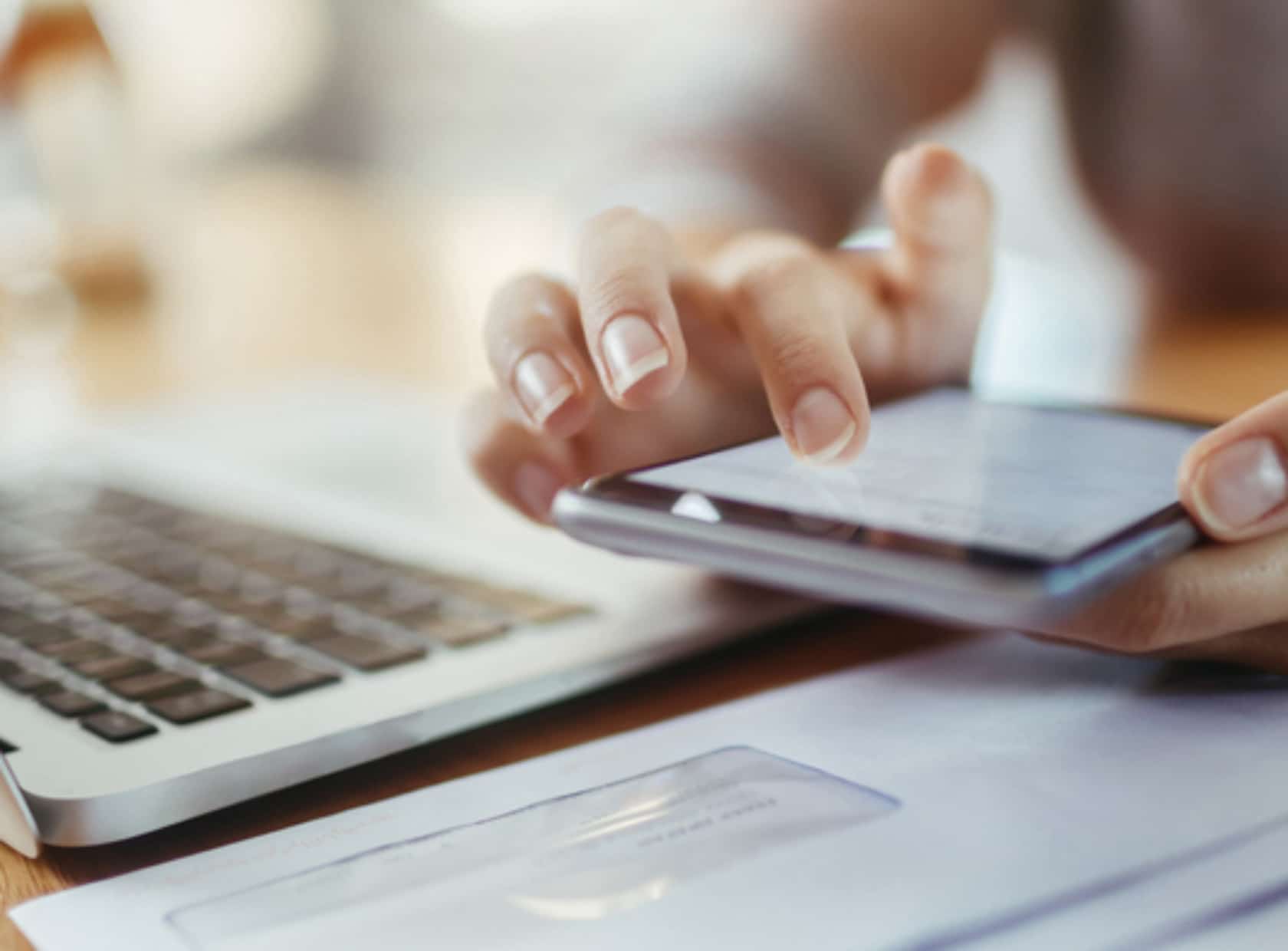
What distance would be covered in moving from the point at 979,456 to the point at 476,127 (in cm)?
202

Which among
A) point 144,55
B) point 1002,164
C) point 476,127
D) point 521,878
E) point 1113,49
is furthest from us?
point 476,127

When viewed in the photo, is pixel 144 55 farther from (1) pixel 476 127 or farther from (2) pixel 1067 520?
(2) pixel 1067 520

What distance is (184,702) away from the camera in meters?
0.27

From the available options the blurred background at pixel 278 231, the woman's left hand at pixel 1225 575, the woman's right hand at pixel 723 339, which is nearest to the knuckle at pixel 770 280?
the woman's right hand at pixel 723 339

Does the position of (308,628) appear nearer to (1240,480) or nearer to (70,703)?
(70,703)

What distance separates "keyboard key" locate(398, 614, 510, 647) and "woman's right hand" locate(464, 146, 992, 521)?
1.9 inches

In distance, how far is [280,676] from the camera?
0.28m

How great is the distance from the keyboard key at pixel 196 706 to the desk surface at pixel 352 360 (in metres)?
0.02

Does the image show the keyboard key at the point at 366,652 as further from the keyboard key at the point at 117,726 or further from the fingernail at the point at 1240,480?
the fingernail at the point at 1240,480

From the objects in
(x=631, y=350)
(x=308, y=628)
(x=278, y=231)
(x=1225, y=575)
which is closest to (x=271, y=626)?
(x=308, y=628)

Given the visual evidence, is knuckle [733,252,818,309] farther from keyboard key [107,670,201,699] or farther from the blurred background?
the blurred background

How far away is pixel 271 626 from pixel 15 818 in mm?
90

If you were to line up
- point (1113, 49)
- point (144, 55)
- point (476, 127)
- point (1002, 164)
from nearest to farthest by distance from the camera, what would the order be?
point (1113, 49), point (1002, 164), point (144, 55), point (476, 127)

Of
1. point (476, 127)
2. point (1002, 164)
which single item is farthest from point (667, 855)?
point (476, 127)
